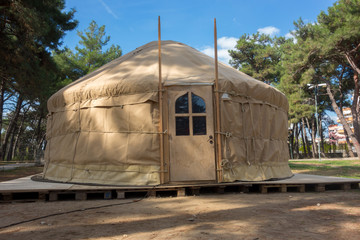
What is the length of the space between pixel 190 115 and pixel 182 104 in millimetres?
272

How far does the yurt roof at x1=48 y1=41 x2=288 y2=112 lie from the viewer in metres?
5.37

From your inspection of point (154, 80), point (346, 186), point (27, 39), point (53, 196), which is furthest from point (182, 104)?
point (27, 39)

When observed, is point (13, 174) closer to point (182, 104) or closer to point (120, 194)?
point (120, 194)

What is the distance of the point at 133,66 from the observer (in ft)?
20.1

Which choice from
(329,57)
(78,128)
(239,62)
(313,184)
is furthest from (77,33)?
(313,184)

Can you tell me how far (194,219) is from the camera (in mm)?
3166

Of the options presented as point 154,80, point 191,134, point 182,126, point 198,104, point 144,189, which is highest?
point 154,80

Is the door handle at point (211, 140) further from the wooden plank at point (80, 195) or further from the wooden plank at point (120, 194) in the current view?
the wooden plank at point (80, 195)

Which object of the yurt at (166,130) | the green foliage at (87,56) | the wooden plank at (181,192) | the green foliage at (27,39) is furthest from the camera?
the green foliage at (87,56)

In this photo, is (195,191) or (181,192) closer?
(181,192)

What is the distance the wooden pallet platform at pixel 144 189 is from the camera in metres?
4.66

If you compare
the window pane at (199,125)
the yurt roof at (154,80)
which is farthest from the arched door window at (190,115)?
the yurt roof at (154,80)

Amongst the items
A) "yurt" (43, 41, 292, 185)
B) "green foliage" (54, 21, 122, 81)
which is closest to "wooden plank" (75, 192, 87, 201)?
"yurt" (43, 41, 292, 185)

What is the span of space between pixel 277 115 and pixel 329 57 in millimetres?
13743
